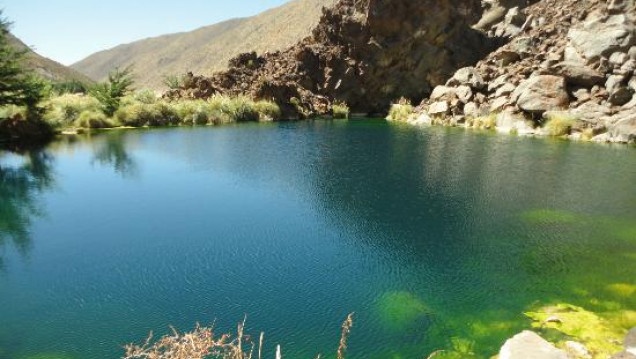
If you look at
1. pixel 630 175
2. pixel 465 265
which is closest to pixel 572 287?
pixel 465 265

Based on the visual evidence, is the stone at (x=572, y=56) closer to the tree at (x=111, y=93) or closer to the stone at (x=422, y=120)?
the stone at (x=422, y=120)

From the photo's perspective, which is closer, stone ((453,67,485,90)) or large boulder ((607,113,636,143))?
large boulder ((607,113,636,143))

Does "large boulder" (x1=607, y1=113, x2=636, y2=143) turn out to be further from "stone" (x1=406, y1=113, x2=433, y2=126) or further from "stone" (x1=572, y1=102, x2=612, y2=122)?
"stone" (x1=406, y1=113, x2=433, y2=126)

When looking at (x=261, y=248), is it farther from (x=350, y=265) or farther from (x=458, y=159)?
(x=458, y=159)

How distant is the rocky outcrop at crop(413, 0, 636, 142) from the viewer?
27.4 meters

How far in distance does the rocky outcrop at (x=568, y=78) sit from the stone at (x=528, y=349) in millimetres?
23416

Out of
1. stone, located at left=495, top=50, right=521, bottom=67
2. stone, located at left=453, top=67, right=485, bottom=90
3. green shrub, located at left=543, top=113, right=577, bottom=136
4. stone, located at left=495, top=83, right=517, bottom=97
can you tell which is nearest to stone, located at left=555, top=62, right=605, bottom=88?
stone, located at left=495, top=83, right=517, bottom=97

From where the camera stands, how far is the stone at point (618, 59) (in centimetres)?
2864

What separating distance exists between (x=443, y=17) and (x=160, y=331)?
47.9 metres

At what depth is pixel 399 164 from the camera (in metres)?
19.6

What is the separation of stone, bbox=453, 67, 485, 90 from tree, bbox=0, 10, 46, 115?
1259 inches

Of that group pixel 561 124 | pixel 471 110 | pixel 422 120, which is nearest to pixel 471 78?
pixel 471 110

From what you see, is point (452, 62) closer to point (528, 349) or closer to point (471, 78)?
point (471, 78)

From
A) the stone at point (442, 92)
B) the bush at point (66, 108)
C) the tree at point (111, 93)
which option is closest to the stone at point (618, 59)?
the stone at point (442, 92)
